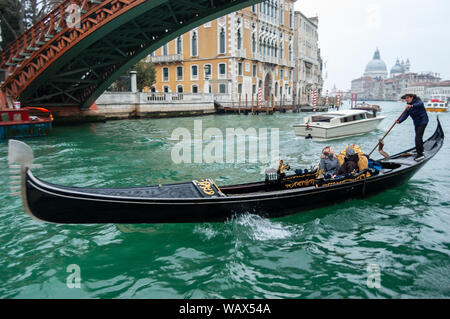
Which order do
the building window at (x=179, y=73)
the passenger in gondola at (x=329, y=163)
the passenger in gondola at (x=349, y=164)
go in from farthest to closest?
the building window at (x=179, y=73)
the passenger in gondola at (x=329, y=163)
the passenger in gondola at (x=349, y=164)

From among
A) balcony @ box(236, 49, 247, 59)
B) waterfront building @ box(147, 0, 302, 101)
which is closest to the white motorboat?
waterfront building @ box(147, 0, 302, 101)

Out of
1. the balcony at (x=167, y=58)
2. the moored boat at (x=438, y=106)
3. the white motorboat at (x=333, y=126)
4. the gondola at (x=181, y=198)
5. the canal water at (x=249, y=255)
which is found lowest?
the canal water at (x=249, y=255)

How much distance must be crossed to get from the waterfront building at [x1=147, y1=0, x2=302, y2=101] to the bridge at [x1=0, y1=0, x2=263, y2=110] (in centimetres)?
1384

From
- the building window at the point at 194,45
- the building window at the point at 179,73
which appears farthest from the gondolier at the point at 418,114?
the building window at the point at 179,73

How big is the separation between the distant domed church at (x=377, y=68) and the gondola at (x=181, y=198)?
184 meters

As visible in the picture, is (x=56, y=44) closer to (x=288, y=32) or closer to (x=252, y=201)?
(x=252, y=201)

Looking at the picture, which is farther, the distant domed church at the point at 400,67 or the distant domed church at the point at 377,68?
the distant domed church at the point at 400,67

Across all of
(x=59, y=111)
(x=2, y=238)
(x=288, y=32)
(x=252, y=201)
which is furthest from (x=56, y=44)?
(x=288, y=32)

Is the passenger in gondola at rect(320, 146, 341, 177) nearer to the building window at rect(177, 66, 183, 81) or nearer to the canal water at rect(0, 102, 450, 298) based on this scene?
the canal water at rect(0, 102, 450, 298)

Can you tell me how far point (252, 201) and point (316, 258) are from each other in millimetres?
1104

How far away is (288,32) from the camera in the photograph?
41.6 metres

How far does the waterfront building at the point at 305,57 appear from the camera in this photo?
48812 millimetres

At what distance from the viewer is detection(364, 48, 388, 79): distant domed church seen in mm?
169625

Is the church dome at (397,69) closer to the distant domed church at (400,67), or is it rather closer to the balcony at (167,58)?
the distant domed church at (400,67)
